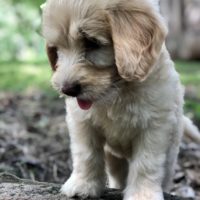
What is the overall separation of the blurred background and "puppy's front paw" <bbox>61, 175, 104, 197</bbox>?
1076 mm

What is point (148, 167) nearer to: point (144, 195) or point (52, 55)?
point (144, 195)

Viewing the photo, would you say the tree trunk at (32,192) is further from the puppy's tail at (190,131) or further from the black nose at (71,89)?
the puppy's tail at (190,131)

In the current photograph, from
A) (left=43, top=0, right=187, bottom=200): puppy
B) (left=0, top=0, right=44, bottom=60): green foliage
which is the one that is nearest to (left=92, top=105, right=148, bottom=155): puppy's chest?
(left=43, top=0, right=187, bottom=200): puppy

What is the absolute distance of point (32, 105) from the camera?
28.4 ft

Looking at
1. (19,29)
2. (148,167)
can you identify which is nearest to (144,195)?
(148,167)

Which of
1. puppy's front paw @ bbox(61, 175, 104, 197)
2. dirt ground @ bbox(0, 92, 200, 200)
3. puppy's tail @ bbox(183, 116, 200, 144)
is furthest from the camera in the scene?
dirt ground @ bbox(0, 92, 200, 200)

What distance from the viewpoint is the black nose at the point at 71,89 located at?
3871 millimetres

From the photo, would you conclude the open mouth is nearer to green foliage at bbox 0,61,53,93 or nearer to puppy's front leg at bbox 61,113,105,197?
puppy's front leg at bbox 61,113,105,197

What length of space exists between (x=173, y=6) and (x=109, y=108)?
10.1 m

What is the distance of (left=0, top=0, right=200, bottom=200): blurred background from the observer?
622 cm

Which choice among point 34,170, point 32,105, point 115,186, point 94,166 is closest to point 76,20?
point 94,166

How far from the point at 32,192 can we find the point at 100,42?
3.67ft

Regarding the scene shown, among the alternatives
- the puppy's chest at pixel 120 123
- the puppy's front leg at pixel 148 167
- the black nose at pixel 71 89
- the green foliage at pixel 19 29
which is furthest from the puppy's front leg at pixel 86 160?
the green foliage at pixel 19 29

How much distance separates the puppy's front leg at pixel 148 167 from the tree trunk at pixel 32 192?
0.79 feet
